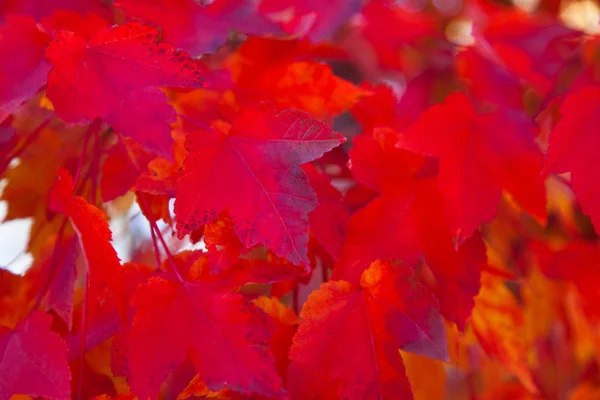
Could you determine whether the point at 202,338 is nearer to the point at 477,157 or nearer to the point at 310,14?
the point at 477,157

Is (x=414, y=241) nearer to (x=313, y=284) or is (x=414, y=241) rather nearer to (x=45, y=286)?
(x=45, y=286)

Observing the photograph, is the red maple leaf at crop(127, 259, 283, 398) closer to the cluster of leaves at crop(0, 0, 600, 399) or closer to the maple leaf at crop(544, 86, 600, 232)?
the cluster of leaves at crop(0, 0, 600, 399)

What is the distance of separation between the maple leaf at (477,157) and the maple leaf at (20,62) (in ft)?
1.07

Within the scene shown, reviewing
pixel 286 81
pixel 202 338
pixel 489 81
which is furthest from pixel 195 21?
pixel 489 81

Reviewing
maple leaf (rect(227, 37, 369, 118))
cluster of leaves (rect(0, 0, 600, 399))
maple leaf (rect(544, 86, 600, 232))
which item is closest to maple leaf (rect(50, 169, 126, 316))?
cluster of leaves (rect(0, 0, 600, 399))

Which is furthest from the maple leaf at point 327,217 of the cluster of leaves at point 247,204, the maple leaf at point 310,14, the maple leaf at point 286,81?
the maple leaf at point 310,14

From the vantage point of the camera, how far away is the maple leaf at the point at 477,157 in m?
0.48

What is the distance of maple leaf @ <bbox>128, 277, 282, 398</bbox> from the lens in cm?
38

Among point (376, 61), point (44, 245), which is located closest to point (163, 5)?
point (44, 245)

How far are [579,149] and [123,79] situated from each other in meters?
0.39

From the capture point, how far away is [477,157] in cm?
51

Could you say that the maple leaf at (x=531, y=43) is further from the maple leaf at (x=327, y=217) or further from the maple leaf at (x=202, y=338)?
the maple leaf at (x=202, y=338)

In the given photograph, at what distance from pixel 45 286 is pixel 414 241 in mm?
351

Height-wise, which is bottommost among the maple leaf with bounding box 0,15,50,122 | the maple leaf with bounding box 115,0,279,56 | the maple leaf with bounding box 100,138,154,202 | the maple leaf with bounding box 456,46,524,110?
the maple leaf with bounding box 456,46,524,110
